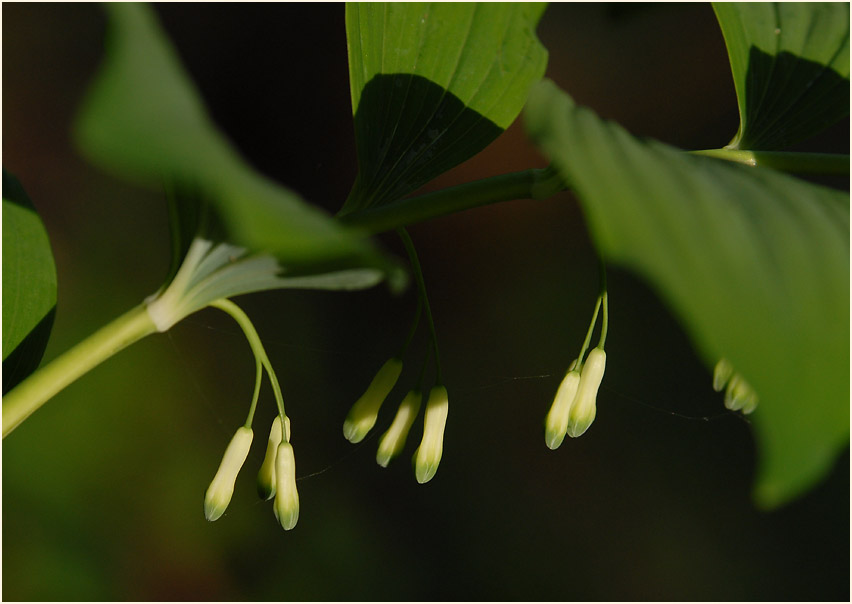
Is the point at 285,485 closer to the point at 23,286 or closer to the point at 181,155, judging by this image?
the point at 23,286

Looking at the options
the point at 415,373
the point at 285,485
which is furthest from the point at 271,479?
the point at 415,373

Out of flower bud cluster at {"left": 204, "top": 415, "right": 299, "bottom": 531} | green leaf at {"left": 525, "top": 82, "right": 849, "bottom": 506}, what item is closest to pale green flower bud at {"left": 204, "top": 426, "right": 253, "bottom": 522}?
flower bud cluster at {"left": 204, "top": 415, "right": 299, "bottom": 531}

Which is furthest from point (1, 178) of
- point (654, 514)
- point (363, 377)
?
point (654, 514)

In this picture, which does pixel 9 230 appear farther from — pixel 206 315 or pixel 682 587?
pixel 682 587

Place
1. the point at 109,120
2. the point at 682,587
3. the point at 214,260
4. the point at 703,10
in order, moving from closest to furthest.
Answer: the point at 109,120, the point at 214,260, the point at 682,587, the point at 703,10

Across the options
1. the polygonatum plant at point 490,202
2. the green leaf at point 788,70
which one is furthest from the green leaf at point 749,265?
the green leaf at point 788,70

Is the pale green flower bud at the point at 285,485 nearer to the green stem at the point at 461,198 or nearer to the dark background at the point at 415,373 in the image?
the green stem at the point at 461,198
